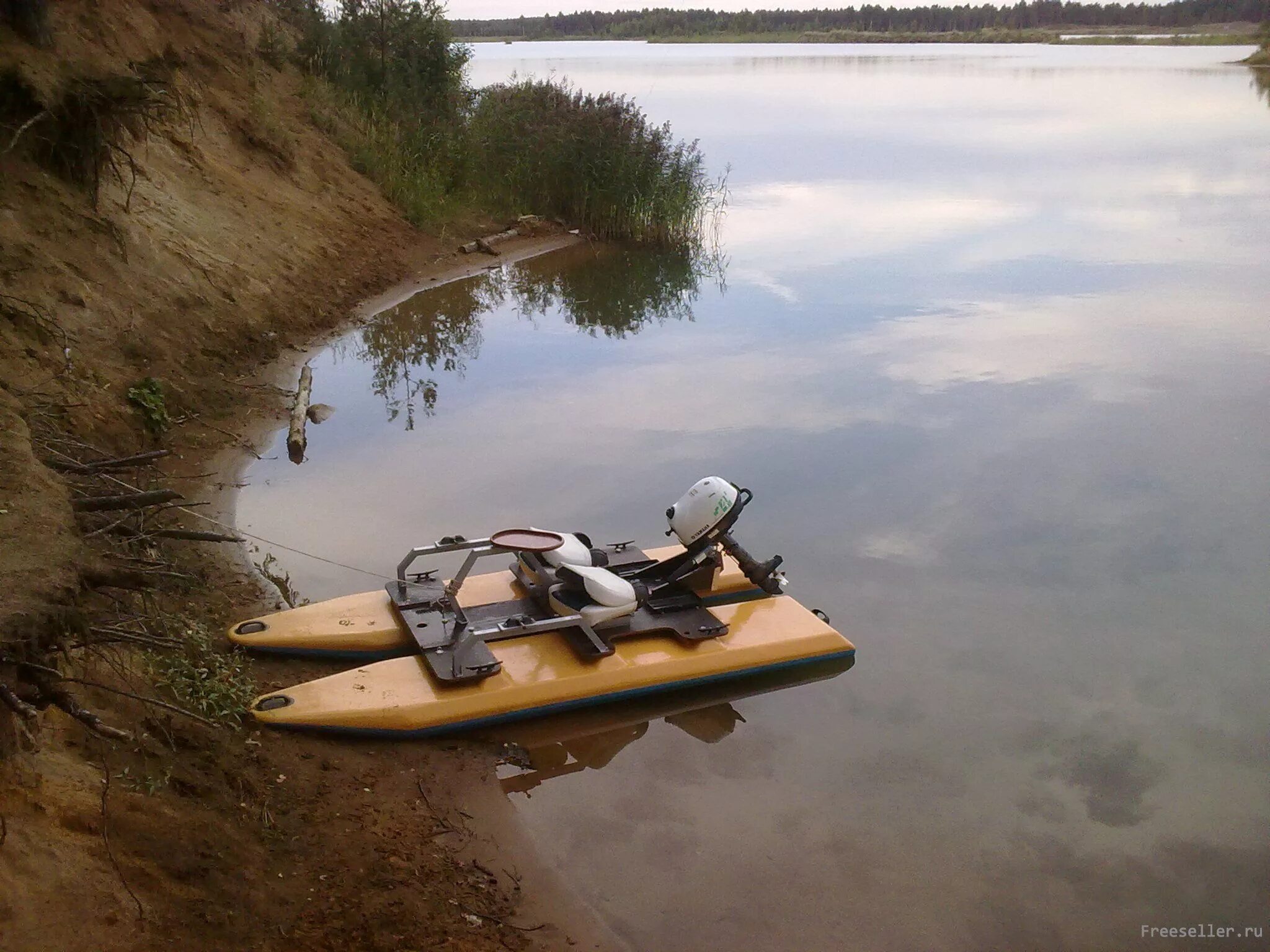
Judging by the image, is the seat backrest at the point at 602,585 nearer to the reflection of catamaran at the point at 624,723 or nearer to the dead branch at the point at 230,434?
the reflection of catamaran at the point at 624,723

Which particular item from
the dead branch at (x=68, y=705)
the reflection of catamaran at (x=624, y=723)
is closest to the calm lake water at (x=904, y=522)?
the reflection of catamaran at (x=624, y=723)

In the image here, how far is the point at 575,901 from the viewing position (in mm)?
4473

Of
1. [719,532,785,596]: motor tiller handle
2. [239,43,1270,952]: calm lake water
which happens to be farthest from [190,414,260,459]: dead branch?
[719,532,785,596]: motor tiller handle

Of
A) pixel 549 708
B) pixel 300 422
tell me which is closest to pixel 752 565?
pixel 549 708

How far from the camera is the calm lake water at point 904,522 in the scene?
4.86 m

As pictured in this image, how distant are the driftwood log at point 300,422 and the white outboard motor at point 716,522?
3574 millimetres

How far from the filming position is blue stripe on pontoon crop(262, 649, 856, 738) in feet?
16.8

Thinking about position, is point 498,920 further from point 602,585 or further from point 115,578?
point 602,585

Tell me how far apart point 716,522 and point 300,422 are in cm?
418

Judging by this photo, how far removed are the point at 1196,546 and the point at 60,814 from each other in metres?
7.47

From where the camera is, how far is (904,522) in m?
8.27

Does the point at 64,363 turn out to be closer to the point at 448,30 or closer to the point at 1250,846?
the point at 1250,846

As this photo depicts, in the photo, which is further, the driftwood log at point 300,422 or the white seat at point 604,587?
the driftwood log at point 300,422

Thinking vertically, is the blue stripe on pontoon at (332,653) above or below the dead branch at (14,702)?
below
